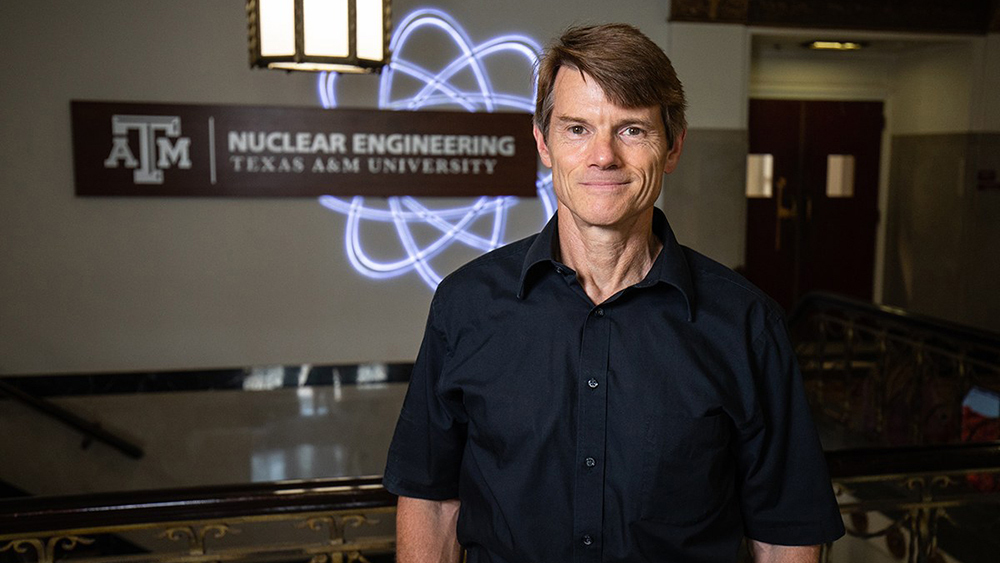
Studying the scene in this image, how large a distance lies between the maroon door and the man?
260 inches

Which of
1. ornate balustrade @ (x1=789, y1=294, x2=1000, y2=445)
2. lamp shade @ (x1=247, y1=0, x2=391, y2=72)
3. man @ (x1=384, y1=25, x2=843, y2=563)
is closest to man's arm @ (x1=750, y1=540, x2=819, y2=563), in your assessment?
man @ (x1=384, y1=25, x2=843, y2=563)

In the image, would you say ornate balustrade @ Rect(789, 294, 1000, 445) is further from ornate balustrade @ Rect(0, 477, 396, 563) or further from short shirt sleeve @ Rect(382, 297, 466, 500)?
short shirt sleeve @ Rect(382, 297, 466, 500)

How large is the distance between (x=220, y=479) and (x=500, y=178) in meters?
2.67

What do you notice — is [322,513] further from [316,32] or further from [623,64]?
[316,32]

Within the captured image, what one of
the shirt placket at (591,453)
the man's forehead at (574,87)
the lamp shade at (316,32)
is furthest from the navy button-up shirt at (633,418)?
the lamp shade at (316,32)

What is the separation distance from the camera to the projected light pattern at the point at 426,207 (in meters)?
5.72

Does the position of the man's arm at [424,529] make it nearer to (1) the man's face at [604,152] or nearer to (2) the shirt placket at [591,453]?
(2) the shirt placket at [591,453]

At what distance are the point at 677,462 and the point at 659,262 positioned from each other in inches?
13.7

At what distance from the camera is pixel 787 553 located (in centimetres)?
161

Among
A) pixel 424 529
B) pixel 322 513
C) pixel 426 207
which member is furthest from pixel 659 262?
pixel 426 207

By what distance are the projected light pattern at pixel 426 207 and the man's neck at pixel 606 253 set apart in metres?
4.23

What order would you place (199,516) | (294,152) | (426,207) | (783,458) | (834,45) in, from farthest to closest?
(834,45) → (426,207) → (294,152) → (199,516) → (783,458)

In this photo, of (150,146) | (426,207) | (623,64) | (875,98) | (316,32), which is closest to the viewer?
(623,64)

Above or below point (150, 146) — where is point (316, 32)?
above
